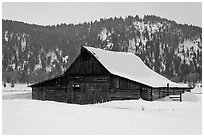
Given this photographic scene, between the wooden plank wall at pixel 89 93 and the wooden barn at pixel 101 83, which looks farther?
the wooden plank wall at pixel 89 93

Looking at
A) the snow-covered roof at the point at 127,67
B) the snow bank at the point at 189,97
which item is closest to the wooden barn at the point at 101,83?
the snow-covered roof at the point at 127,67

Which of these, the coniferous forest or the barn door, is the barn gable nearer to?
the barn door

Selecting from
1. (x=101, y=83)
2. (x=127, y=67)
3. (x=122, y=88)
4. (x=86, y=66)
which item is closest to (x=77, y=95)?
(x=86, y=66)

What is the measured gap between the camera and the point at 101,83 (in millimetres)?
29203

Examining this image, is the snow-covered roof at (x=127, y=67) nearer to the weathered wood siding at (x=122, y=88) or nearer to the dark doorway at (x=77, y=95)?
the weathered wood siding at (x=122, y=88)

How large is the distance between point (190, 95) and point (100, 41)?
113080mm

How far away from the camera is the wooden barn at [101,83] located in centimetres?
2817

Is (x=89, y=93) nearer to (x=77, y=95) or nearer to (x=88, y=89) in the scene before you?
(x=88, y=89)

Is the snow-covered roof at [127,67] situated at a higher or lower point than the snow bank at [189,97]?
higher

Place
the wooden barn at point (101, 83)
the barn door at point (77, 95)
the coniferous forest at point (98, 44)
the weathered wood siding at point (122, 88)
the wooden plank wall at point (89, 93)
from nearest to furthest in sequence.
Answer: the weathered wood siding at point (122, 88)
the wooden barn at point (101, 83)
the wooden plank wall at point (89, 93)
the barn door at point (77, 95)
the coniferous forest at point (98, 44)

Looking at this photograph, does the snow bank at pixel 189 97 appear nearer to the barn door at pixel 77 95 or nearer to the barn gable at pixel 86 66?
the barn gable at pixel 86 66

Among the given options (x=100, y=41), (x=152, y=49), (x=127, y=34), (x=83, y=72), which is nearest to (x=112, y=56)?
(x=83, y=72)

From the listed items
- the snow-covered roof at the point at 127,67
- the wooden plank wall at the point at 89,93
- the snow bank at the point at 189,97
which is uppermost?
the snow-covered roof at the point at 127,67

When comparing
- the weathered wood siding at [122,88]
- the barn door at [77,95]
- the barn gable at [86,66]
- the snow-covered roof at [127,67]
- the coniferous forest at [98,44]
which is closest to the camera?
the weathered wood siding at [122,88]
